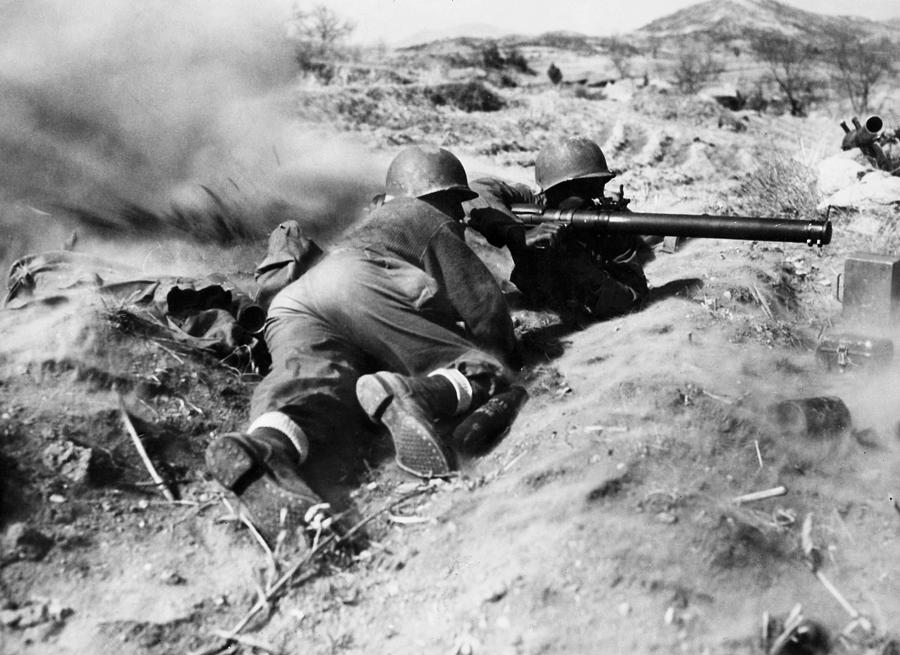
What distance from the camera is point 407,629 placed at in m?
2.75

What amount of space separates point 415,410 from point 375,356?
560mm

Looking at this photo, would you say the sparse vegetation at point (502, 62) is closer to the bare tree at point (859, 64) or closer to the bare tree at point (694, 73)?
the bare tree at point (694, 73)

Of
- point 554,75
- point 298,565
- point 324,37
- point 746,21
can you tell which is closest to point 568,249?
point 298,565

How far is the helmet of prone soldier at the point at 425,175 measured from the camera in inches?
183

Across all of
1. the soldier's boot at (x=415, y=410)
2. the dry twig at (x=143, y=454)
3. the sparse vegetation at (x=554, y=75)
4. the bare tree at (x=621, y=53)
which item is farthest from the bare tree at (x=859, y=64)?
the dry twig at (x=143, y=454)

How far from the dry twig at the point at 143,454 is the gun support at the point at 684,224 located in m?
2.49

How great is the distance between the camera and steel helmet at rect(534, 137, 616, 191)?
18.3ft

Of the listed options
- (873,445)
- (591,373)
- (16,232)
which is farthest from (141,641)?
(16,232)

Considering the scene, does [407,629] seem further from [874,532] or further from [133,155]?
[133,155]

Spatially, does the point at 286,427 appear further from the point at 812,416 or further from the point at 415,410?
the point at 812,416

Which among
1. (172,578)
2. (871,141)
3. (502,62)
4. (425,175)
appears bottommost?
(502,62)

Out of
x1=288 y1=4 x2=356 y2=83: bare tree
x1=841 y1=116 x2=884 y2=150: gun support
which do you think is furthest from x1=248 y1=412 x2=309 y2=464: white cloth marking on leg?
x1=288 y1=4 x2=356 y2=83: bare tree

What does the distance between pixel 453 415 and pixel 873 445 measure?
158 cm

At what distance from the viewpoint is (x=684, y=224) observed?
490 centimetres
